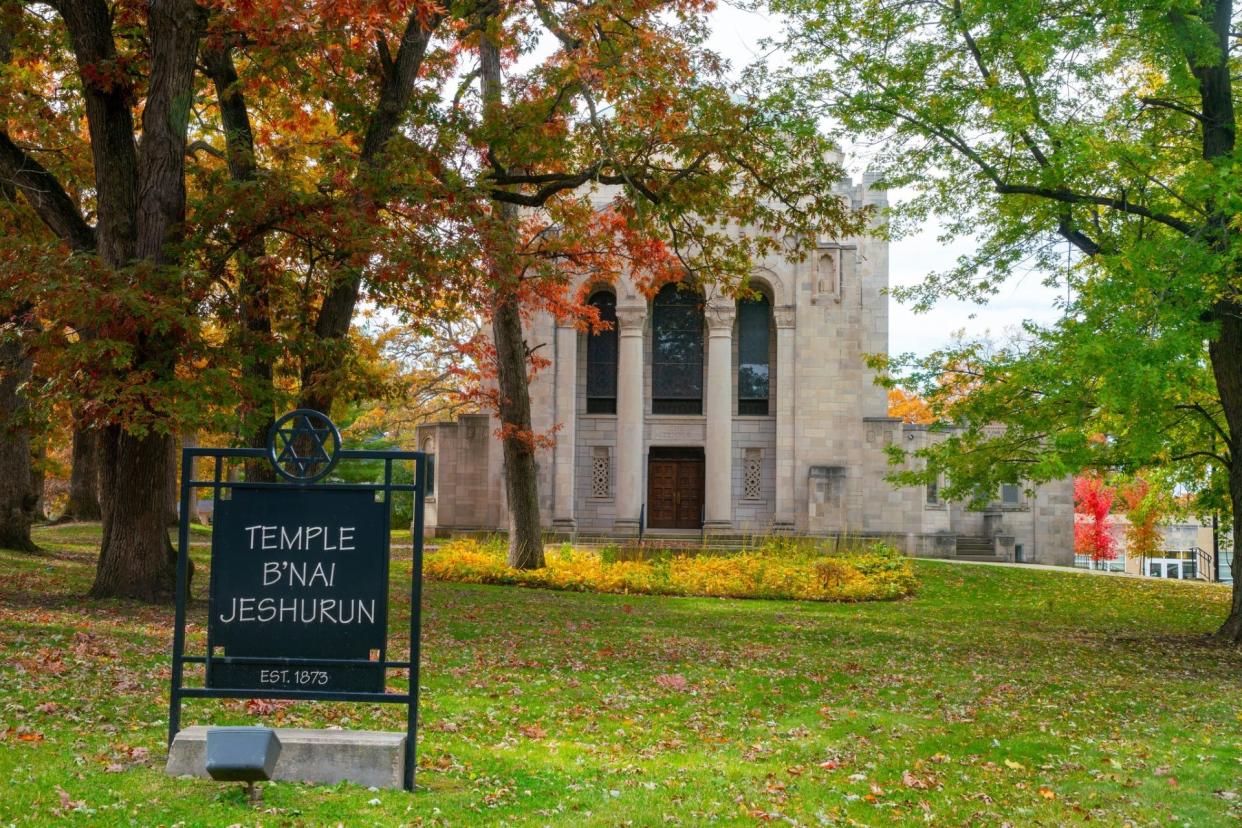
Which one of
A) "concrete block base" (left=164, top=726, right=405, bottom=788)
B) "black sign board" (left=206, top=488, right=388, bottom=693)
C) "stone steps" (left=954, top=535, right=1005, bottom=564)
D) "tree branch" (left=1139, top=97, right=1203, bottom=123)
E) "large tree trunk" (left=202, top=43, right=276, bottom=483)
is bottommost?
"concrete block base" (left=164, top=726, right=405, bottom=788)

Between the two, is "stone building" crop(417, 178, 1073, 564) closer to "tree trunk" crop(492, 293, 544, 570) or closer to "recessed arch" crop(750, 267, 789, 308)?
"recessed arch" crop(750, 267, 789, 308)

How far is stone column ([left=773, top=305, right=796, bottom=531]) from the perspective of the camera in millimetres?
35094

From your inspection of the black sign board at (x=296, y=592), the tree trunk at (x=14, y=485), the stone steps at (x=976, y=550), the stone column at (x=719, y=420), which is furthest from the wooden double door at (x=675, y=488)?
the black sign board at (x=296, y=592)

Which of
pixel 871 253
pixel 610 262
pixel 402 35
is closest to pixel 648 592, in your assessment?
pixel 610 262

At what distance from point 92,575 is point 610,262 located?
11.8 m

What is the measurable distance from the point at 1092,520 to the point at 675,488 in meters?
33.2

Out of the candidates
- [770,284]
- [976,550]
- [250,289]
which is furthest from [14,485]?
[976,550]

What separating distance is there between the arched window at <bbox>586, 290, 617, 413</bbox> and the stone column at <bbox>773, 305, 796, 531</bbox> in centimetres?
545

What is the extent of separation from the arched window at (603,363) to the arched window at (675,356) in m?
1.33

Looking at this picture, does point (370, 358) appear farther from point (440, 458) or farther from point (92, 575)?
point (92, 575)

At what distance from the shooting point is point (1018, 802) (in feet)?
25.8

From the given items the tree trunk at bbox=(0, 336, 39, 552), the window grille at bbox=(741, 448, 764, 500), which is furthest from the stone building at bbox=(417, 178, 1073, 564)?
the tree trunk at bbox=(0, 336, 39, 552)

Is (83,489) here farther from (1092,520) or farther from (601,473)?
(1092,520)

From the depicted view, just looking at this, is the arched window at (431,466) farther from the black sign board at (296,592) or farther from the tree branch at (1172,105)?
the black sign board at (296,592)
